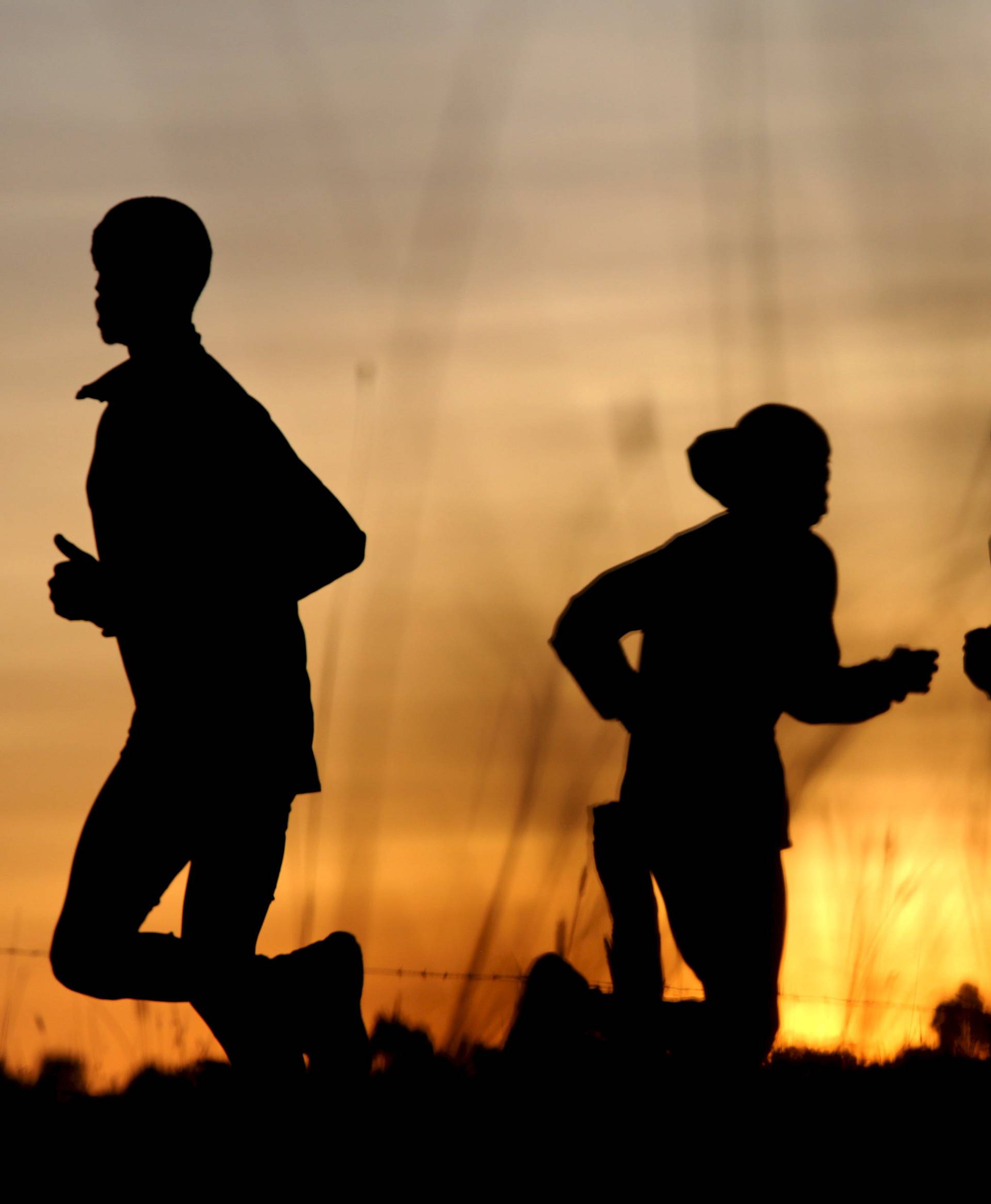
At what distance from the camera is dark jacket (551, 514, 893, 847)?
457 centimetres

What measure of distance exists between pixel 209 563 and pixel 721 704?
1.38m

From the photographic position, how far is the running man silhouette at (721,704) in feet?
15.0

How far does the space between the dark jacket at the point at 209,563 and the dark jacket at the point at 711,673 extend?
2.97 ft

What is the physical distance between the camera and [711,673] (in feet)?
15.1

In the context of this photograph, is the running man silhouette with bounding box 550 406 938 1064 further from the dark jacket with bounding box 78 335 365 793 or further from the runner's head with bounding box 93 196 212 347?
the runner's head with bounding box 93 196 212 347

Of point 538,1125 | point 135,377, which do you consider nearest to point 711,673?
point 538,1125

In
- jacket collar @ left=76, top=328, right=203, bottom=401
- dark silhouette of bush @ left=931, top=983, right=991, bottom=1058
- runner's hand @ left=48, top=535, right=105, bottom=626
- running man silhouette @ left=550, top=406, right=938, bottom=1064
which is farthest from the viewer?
dark silhouette of bush @ left=931, top=983, right=991, bottom=1058

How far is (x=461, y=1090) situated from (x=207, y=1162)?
0.94 meters

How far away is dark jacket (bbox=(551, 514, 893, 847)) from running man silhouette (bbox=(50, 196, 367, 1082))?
905mm

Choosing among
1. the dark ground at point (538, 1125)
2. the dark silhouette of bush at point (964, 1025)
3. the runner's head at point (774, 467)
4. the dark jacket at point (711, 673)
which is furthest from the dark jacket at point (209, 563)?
the dark silhouette of bush at point (964, 1025)

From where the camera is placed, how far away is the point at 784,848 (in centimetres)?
471

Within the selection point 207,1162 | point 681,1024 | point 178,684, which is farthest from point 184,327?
point 681,1024

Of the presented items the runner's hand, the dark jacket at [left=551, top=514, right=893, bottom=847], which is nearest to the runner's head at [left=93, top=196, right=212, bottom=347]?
the runner's hand

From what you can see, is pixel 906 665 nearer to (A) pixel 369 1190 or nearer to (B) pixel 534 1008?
(B) pixel 534 1008
